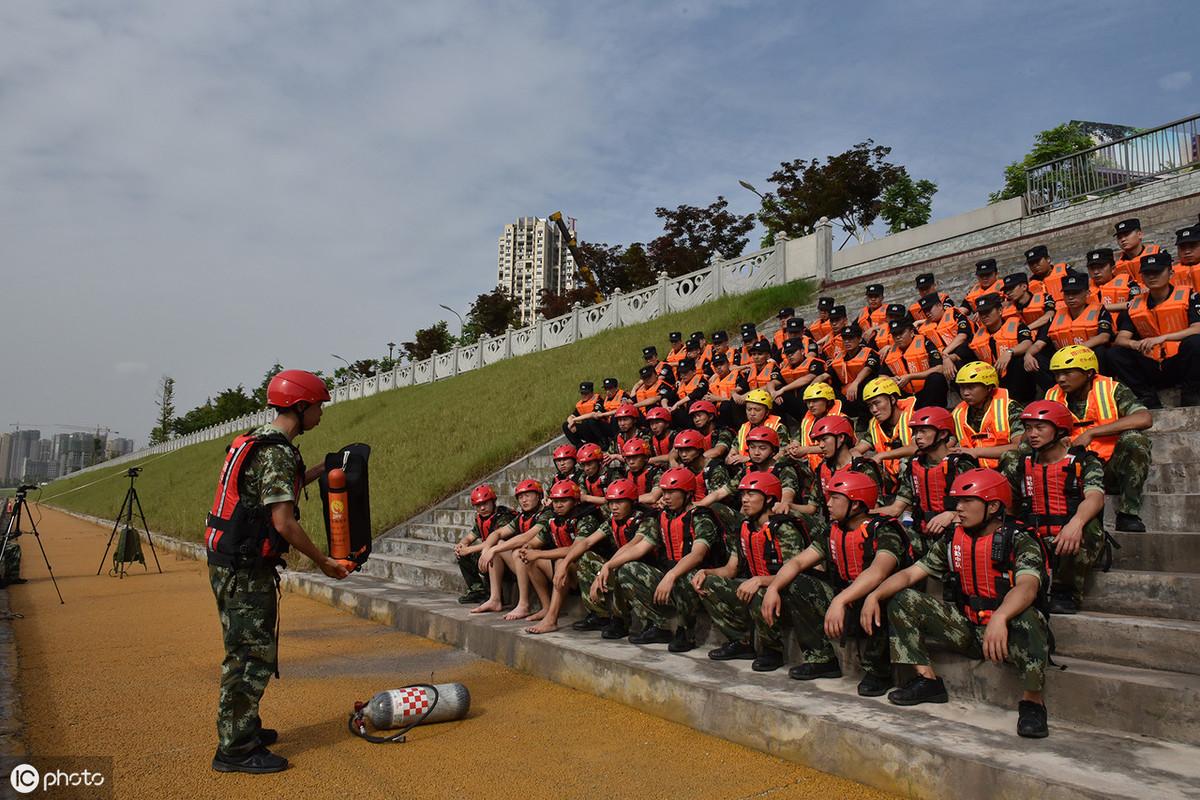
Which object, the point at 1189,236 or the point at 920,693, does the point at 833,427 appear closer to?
the point at 920,693

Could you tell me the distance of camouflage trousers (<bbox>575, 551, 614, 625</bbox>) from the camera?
21.1ft

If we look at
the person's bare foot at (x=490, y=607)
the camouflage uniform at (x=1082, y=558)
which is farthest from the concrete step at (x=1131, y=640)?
the person's bare foot at (x=490, y=607)

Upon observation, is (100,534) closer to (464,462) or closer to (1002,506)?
→ (464,462)

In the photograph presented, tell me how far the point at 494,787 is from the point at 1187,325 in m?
6.50

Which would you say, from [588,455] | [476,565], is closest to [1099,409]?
[588,455]

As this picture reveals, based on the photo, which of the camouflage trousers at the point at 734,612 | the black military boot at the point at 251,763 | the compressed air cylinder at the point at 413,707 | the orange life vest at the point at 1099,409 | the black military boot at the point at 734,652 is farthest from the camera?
the black military boot at the point at 734,652

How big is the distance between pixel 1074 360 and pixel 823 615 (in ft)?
9.04

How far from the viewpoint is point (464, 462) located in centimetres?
1415

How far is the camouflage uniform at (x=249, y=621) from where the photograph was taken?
13.4 feet

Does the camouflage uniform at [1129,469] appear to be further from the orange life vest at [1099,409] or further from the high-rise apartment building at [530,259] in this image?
the high-rise apartment building at [530,259]

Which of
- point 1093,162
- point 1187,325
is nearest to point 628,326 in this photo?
point 1093,162

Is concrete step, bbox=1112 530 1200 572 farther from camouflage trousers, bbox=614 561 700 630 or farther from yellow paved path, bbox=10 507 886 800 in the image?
camouflage trousers, bbox=614 561 700 630

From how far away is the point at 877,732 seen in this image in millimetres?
3744

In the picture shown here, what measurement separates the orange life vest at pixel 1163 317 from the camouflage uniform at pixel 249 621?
6.67 meters
